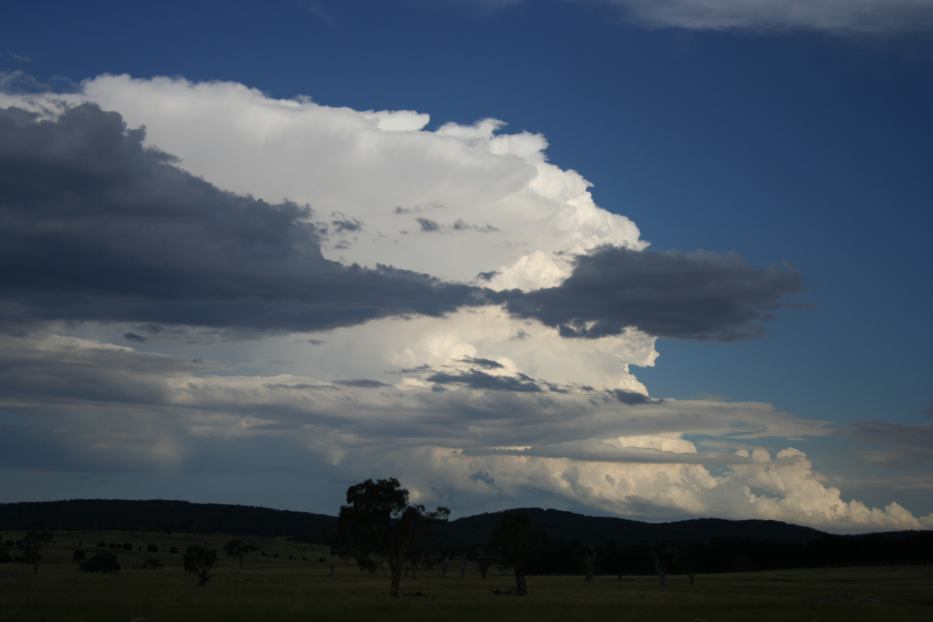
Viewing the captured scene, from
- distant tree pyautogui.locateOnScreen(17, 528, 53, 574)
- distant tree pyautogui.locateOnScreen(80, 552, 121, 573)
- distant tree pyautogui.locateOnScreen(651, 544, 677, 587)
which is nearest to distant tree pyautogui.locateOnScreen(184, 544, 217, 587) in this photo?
distant tree pyautogui.locateOnScreen(80, 552, 121, 573)

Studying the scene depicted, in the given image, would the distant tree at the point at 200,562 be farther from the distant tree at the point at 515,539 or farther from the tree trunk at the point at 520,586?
the distant tree at the point at 515,539

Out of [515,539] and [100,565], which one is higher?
[515,539]

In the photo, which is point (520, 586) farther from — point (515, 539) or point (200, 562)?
point (200, 562)

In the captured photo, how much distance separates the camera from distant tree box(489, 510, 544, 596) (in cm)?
9658

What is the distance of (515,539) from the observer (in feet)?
324

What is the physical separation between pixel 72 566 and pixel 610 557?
327 ft

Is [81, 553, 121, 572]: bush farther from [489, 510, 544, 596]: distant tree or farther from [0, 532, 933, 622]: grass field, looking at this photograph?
[489, 510, 544, 596]: distant tree

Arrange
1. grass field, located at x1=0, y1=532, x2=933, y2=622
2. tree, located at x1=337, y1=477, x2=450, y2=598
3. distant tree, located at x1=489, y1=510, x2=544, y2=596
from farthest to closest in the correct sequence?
distant tree, located at x1=489, y1=510, x2=544, y2=596 → tree, located at x1=337, y1=477, x2=450, y2=598 → grass field, located at x1=0, y1=532, x2=933, y2=622

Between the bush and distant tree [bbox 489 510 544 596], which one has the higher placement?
distant tree [bbox 489 510 544 596]

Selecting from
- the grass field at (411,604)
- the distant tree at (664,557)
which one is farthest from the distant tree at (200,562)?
the distant tree at (664,557)

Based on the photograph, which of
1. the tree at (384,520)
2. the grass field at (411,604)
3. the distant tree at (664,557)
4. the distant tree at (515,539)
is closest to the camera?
the grass field at (411,604)

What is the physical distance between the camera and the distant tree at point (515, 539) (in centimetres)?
9658

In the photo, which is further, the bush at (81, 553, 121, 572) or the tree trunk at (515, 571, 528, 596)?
the bush at (81, 553, 121, 572)

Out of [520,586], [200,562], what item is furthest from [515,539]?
[200,562]
